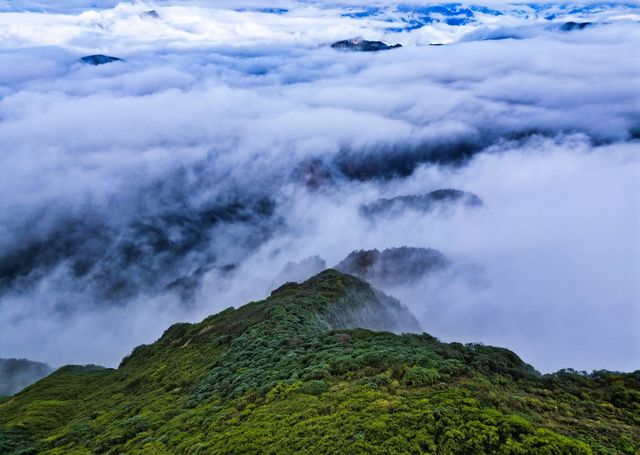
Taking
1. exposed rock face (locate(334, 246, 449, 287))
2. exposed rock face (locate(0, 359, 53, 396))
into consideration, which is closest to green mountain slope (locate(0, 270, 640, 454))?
exposed rock face (locate(334, 246, 449, 287))

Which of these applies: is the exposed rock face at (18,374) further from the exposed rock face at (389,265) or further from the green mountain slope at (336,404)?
the exposed rock face at (389,265)

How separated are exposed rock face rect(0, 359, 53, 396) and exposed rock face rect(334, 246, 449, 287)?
105m

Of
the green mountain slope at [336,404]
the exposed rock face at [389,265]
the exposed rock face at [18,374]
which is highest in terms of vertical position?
the exposed rock face at [389,265]

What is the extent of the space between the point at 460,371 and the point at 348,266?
11052 centimetres

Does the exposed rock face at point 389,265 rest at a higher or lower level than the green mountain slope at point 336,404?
higher

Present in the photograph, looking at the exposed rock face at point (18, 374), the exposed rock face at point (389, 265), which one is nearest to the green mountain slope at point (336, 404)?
the exposed rock face at point (389, 265)

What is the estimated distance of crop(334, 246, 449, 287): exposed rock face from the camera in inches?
5522

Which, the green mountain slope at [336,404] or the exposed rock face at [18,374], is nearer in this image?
the green mountain slope at [336,404]

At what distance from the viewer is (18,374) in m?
146

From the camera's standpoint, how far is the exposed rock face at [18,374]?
449 feet

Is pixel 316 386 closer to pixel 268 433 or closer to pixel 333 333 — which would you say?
pixel 268 433

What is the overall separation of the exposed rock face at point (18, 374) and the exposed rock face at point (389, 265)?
105 meters

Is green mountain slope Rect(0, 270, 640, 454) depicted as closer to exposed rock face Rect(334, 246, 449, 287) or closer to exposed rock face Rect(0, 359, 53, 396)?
exposed rock face Rect(334, 246, 449, 287)

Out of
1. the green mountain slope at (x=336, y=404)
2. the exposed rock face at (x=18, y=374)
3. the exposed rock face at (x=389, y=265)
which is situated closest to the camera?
the green mountain slope at (x=336, y=404)
